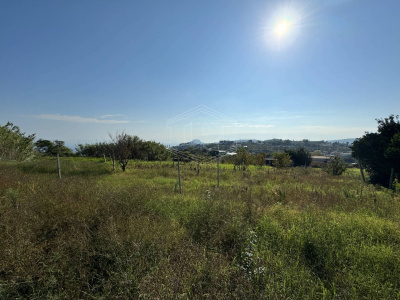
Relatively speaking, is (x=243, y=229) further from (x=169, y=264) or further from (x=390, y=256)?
(x=390, y=256)

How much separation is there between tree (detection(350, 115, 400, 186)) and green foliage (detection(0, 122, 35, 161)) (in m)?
29.5

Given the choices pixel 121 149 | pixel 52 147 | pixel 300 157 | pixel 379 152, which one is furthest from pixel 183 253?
pixel 300 157

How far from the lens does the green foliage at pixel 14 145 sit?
518 inches

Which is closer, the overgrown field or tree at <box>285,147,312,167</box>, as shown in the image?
the overgrown field

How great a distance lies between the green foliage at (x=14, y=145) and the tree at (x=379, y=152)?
29.5 metres

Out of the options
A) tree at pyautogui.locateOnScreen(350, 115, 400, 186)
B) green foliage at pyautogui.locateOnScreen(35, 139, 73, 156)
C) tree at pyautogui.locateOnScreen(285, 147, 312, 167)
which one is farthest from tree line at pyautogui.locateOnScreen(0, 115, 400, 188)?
tree at pyautogui.locateOnScreen(285, 147, 312, 167)

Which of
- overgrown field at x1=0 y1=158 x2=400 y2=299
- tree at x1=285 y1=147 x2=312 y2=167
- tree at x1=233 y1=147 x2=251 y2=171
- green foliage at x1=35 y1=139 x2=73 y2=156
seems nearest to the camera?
overgrown field at x1=0 y1=158 x2=400 y2=299

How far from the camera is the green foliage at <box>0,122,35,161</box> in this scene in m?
13.1

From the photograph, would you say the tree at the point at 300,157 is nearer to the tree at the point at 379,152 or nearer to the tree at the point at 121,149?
the tree at the point at 379,152

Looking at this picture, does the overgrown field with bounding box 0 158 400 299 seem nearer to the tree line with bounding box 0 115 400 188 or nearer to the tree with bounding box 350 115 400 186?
the tree line with bounding box 0 115 400 188

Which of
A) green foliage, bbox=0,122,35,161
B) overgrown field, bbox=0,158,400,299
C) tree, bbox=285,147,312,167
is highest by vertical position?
green foliage, bbox=0,122,35,161

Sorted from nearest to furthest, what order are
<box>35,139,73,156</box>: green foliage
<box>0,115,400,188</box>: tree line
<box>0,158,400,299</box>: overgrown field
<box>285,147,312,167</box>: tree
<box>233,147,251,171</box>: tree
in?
A: <box>0,158,400,299</box>: overgrown field < <box>0,115,400,188</box>: tree line < <box>233,147,251,171</box>: tree < <box>35,139,73,156</box>: green foliage < <box>285,147,312,167</box>: tree

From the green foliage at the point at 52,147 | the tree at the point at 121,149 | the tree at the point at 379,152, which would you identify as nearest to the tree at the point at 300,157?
the tree at the point at 379,152

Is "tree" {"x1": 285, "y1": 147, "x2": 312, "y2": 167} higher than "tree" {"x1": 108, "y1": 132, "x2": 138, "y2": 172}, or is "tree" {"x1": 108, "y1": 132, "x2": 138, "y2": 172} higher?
"tree" {"x1": 108, "y1": 132, "x2": 138, "y2": 172}
